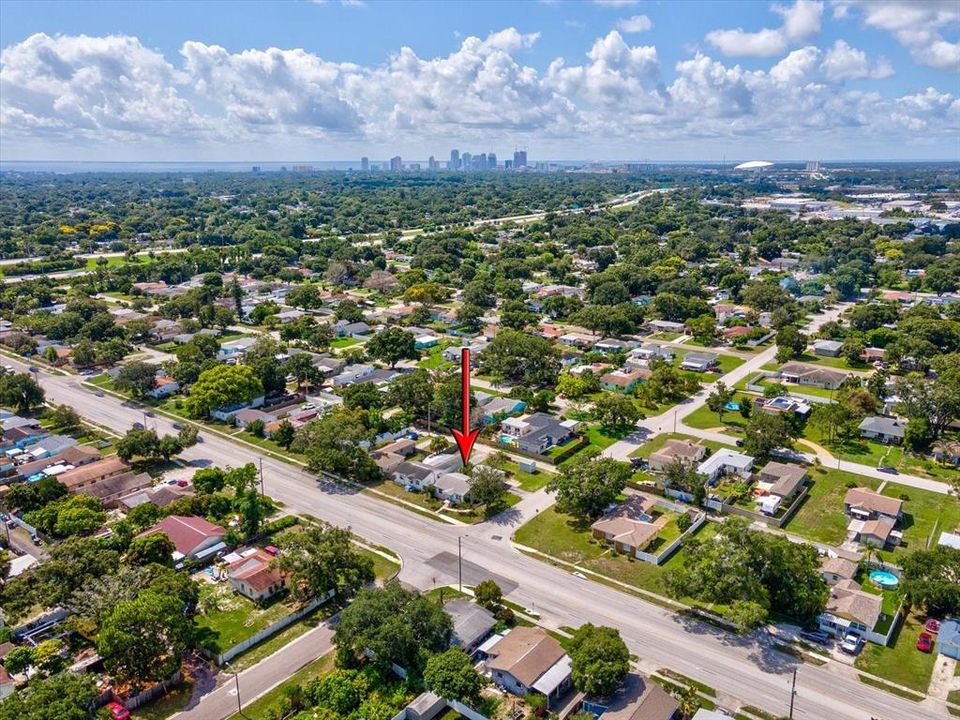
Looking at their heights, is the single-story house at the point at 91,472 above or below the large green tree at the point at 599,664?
below

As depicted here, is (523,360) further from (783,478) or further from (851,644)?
(851,644)

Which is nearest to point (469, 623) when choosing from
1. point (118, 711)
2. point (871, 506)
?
point (118, 711)

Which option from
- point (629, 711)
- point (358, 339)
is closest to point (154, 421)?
point (358, 339)

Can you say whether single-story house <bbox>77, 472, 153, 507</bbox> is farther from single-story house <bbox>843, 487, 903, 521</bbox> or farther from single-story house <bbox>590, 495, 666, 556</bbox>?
single-story house <bbox>843, 487, 903, 521</bbox>

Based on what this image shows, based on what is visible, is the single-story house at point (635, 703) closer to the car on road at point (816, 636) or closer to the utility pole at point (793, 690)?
the utility pole at point (793, 690)

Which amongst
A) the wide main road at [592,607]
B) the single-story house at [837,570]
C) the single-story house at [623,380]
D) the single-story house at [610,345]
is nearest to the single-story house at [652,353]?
the single-story house at [610,345]

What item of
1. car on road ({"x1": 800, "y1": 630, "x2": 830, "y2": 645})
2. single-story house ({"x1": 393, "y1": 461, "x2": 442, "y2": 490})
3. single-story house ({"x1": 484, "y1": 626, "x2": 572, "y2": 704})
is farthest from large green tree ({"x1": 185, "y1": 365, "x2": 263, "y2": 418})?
car on road ({"x1": 800, "y1": 630, "x2": 830, "y2": 645})
